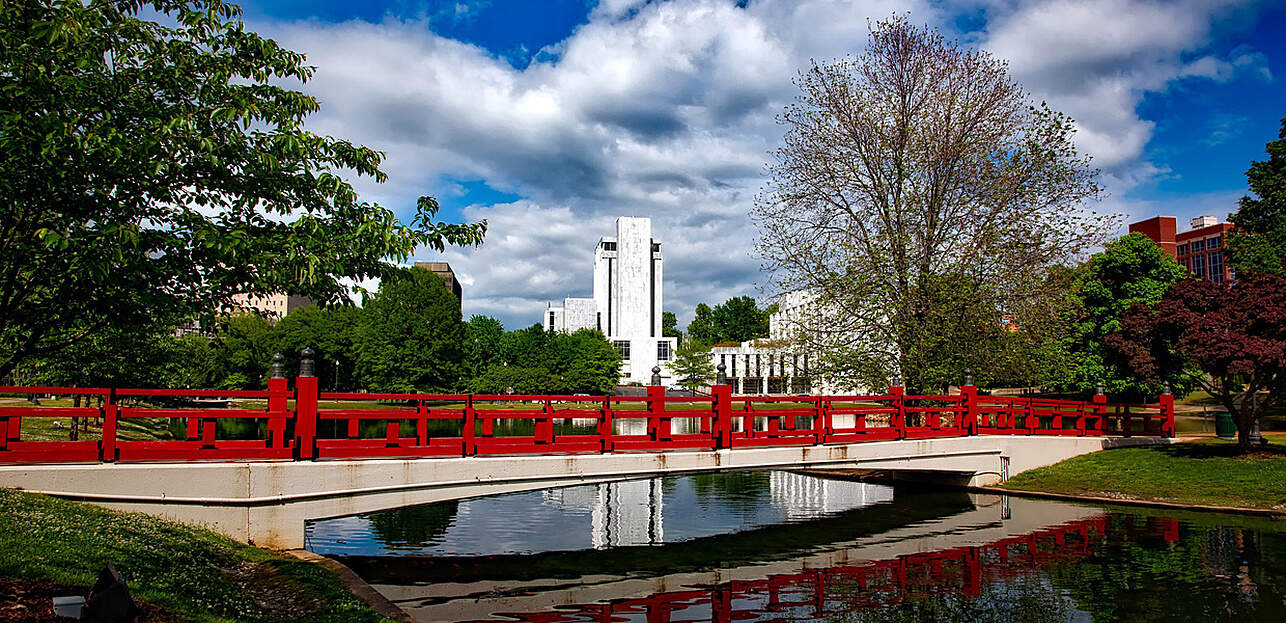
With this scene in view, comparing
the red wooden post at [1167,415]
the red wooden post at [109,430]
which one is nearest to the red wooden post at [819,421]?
the red wooden post at [109,430]

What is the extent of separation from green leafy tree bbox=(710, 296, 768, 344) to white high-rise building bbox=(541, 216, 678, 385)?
18017 mm

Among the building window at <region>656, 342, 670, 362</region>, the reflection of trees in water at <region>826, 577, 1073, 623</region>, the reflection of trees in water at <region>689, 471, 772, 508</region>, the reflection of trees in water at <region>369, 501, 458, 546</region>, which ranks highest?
the building window at <region>656, 342, 670, 362</region>

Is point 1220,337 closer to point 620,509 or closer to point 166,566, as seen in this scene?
point 620,509

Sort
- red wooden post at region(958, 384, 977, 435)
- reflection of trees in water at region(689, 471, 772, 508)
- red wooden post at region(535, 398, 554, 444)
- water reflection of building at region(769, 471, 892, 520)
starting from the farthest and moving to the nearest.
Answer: reflection of trees in water at region(689, 471, 772, 508), red wooden post at region(958, 384, 977, 435), water reflection of building at region(769, 471, 892, 520), red wooden post at region(535, 398, 554, 444)

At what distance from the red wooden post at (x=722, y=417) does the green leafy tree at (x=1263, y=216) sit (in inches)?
1414

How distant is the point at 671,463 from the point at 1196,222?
116 metres

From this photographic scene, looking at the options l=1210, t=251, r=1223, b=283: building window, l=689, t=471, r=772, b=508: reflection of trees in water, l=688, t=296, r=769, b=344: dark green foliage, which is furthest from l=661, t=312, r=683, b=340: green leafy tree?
l=689, t=471, r=772, b=508: reflection of trees in water

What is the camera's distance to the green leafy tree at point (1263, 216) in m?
41.3

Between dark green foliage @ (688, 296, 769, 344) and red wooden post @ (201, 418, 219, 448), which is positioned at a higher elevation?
dark green foliage @ (688, 296, 769, 344)

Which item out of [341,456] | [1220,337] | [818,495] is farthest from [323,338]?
[1220,337]

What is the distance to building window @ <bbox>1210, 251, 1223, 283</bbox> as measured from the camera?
311 ft

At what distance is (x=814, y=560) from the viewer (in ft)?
52.5

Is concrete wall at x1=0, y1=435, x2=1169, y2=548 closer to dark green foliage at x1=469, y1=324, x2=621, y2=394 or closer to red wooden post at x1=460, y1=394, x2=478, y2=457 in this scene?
red wooden post at x1=460, y1=394, x2=478, y2=457

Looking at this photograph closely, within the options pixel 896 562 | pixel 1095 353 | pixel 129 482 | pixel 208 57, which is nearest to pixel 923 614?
pixel 896 562
